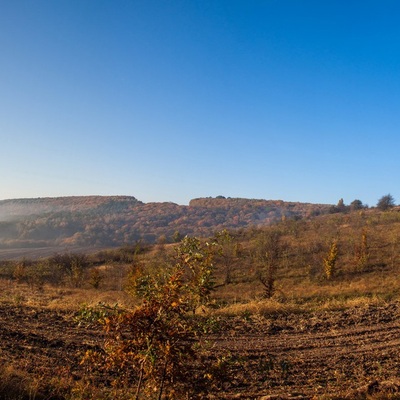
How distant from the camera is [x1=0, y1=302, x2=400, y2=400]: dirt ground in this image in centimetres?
758

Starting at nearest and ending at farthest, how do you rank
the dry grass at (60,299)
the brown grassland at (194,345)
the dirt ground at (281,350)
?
the brown grassland at (194,345) < the dirt ground at (281,350) < the dry grass at (60,299)

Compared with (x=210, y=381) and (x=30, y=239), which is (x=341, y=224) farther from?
(x=30, y=239)

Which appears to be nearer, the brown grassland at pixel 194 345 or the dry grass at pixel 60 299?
the brown grassland at pixel 194 345

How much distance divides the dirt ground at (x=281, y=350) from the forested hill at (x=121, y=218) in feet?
252

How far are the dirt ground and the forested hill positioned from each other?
252 ft

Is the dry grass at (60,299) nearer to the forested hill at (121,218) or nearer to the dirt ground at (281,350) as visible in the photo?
the dirt ground at (281,350)

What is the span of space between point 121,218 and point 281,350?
13120 cm

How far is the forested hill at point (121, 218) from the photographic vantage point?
10950cm

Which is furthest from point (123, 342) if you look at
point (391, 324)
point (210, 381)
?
point (391, 324)

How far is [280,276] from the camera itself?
38.2m

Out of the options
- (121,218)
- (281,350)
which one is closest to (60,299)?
(281,350)

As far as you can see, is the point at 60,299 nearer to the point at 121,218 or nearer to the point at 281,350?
the point at 281,350

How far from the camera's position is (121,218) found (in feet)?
450

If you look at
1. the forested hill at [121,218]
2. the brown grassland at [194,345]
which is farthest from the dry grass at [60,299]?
the forested hill at [121,218]
